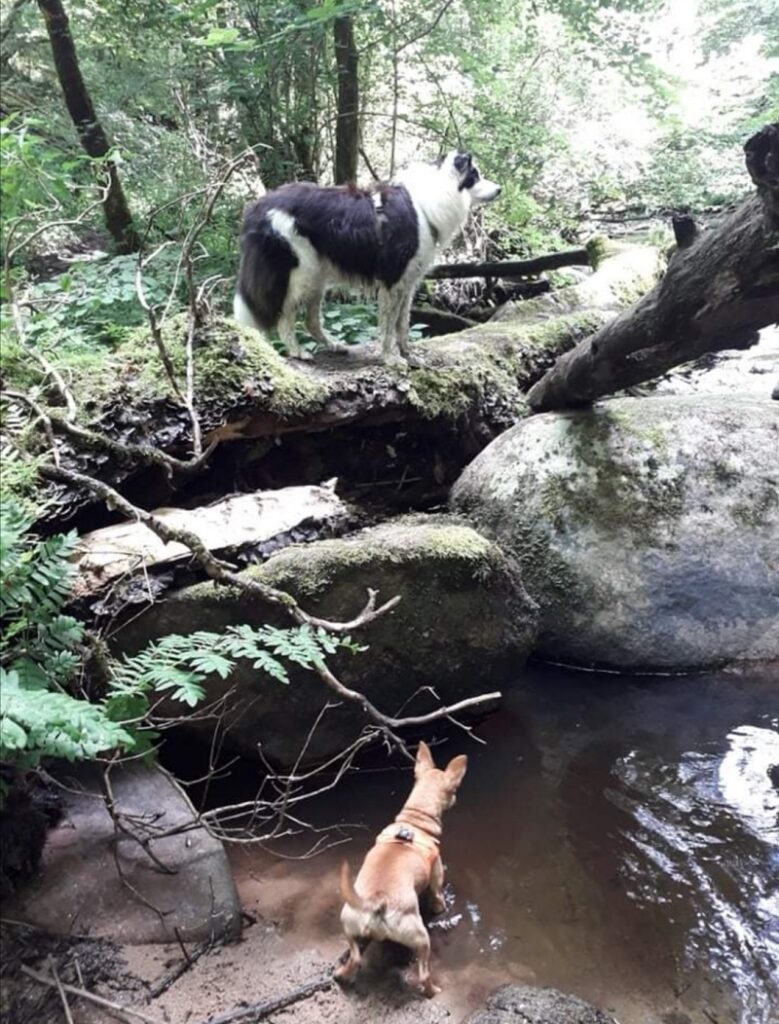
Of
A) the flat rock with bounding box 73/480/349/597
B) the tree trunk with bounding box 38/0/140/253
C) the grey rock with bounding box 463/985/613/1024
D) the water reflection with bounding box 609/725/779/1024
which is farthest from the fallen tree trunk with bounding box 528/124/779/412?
the tree trunk with bounding box 38/0/140/253

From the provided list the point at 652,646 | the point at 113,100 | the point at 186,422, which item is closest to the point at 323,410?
the point at 186,422

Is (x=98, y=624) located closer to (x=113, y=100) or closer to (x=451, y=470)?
(x=451, y=470)

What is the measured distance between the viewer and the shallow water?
2273 millimetres

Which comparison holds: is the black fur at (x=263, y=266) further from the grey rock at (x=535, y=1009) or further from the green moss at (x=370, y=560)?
the grey rock at (x=535, y=1009)

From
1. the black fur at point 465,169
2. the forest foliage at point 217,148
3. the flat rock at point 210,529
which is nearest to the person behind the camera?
the forest foliage at point 217,148

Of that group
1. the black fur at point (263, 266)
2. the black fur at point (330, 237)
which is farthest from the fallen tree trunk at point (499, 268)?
the black fur at point (263, 266)

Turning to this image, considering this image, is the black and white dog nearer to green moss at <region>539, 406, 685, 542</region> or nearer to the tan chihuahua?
green moss at <region>539, 406, 685, 542</region>

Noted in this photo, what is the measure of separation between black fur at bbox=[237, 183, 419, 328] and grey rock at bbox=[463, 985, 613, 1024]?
3.92 meters

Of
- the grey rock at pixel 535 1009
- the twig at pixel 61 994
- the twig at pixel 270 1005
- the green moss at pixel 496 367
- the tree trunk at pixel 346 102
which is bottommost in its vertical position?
the grey rock at pixel 535 1009

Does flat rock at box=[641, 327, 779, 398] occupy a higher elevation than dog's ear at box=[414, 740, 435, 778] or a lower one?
higher

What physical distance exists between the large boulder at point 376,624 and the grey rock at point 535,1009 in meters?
1.23

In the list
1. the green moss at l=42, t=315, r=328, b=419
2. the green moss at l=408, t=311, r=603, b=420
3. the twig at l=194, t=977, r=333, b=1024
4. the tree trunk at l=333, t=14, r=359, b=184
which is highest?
the tree trunk at l=333, t=14, r=359, b=184

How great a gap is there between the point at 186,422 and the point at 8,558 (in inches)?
67.9

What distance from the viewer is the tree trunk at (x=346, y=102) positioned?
21.1 ft
